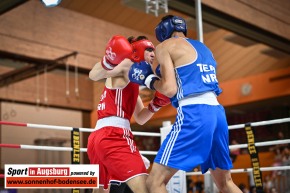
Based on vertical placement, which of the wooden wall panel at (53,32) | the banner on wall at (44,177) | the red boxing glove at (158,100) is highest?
the wooden wall panel at (53,32)

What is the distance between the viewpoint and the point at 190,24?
7.34 meters

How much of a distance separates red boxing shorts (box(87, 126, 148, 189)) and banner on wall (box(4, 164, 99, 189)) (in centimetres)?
6

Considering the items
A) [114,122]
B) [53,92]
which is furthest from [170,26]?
[53,92]

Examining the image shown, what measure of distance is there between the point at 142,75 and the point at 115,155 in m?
0.53

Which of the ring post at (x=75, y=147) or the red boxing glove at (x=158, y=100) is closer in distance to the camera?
the red boxing glove at (x=158, y=100)

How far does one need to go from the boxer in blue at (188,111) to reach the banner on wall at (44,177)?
0.61 metres

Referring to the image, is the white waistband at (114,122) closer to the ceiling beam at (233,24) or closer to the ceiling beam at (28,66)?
the ceiling beam at (233,24)

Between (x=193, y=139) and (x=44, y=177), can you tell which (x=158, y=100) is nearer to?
(x=193, y=139)

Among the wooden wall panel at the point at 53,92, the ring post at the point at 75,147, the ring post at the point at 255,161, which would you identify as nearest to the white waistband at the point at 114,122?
the ring post at the point at 75,147

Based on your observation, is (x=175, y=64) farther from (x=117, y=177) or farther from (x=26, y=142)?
(x=26, y=142)

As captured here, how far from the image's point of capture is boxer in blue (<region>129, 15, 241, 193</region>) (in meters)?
2.58

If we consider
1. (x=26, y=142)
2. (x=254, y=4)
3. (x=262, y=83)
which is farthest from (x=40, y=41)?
(x=262, y=83)

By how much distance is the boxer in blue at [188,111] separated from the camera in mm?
2578

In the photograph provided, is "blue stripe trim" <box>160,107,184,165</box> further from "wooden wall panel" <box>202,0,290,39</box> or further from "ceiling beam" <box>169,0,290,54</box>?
"wooden wall panel" <box>202,0,290,39</box>
